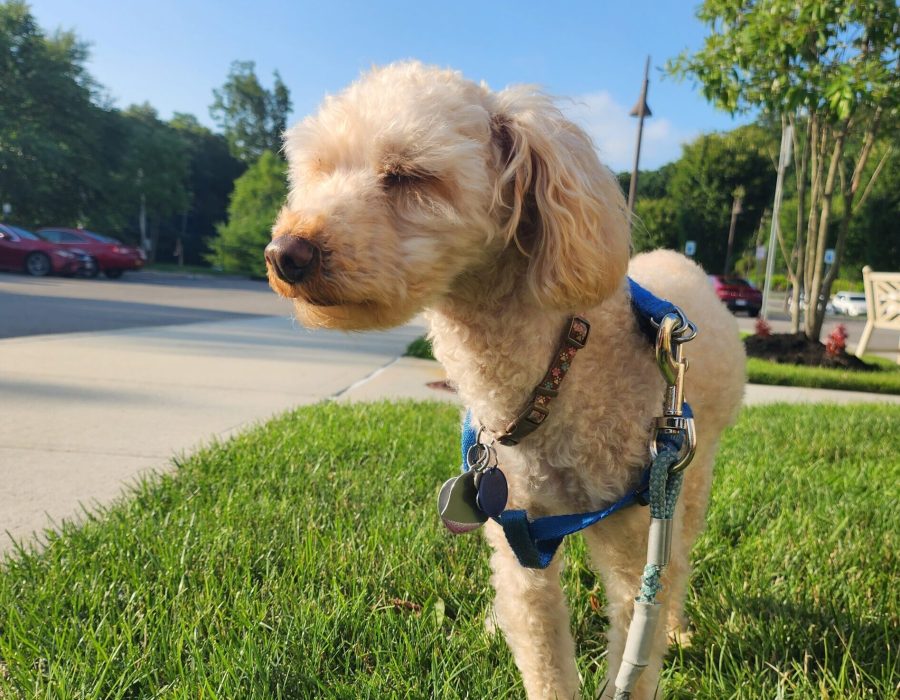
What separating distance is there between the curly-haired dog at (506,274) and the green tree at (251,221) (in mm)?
36225

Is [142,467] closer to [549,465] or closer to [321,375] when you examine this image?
[549,465]

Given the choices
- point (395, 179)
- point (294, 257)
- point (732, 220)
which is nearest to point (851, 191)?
point (395, 179)

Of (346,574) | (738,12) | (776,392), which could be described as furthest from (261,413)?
(738,12)

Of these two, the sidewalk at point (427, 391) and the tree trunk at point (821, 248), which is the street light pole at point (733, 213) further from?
the sidewalk at point (427, 391)

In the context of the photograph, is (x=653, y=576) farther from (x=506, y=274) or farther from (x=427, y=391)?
(x=427, y=391)

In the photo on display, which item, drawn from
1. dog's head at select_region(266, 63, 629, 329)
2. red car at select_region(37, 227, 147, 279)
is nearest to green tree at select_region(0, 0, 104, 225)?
red car at select_region(37, 227, 147, 279)

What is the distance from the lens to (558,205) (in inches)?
60.5

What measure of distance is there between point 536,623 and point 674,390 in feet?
2.42

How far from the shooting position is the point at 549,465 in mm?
1664

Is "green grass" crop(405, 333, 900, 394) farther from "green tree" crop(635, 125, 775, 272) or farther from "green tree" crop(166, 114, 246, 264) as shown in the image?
"green tree" crop(166, 114, 246, 264)

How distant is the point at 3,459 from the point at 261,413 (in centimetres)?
172

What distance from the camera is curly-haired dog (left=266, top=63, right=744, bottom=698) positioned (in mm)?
1496

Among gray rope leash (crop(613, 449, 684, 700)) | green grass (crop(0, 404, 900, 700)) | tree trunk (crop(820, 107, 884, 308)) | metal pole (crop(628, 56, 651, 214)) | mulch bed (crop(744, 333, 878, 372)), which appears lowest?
green grass (crop(0, 404, 900, 700))

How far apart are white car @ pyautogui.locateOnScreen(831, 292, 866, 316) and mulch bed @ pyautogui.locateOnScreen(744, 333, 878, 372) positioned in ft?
104
